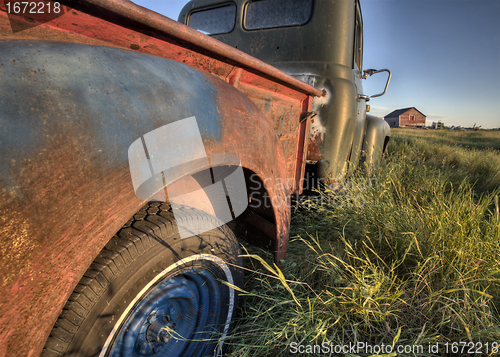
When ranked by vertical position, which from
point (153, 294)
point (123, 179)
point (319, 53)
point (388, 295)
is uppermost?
point (319, 53)

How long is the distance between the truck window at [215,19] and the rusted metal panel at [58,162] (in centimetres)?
248

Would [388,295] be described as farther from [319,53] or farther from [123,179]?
[319,53]

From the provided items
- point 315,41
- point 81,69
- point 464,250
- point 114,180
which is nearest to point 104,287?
point 114,180

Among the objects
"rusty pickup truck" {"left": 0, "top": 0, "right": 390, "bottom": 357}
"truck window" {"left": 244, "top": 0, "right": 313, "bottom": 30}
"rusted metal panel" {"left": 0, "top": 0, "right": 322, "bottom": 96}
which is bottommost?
"rusty pickup truck" {"left": 0, "top": 0, "right": 390, "bottom": 357}

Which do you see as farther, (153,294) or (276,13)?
(276,13)

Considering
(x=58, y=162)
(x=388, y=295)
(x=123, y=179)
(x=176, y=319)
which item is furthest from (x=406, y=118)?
(x=58, y=162)

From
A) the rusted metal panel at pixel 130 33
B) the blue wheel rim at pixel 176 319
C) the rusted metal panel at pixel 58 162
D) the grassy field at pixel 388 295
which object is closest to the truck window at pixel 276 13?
the rusted metal panel at pixel 130 33

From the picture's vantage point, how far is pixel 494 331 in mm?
992

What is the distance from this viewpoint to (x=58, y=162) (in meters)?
0.49

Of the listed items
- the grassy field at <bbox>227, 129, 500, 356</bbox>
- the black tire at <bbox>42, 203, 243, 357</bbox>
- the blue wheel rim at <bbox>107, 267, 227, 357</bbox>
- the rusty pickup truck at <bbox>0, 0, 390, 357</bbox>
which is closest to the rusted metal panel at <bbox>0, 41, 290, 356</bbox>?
the rusty pickup truck at <bbox>0, 0, 390, 357</bbox>

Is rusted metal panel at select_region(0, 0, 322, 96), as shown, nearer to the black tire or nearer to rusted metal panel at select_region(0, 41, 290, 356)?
rusted metal panel at select_region(0, 41, 290, 356)

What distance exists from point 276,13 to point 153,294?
2689 mm

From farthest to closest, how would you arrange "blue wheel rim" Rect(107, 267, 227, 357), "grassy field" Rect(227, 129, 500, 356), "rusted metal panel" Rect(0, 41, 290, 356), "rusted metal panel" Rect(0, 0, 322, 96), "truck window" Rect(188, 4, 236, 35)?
"truck window" Rect(188, 4, 236, 35)
"grassy field" Rect(227, 129, 500, 356)
"blue wheel rim" Rect(107, 267, 227, 357)
"rusted metal panel" Rect(0, 0, 322, 96)
"rusted metal panel" Rect(0, 41, 290, 356)

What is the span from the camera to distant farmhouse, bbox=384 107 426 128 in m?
45.4
